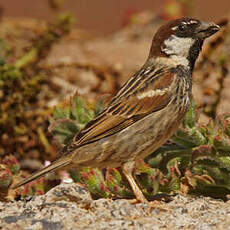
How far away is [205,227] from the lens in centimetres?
280

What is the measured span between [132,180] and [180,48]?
0.89 m

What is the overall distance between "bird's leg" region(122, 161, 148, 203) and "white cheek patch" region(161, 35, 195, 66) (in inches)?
28.7

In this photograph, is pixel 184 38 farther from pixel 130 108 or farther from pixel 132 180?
pixel 132 180

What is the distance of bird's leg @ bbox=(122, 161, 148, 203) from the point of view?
10.9 ft

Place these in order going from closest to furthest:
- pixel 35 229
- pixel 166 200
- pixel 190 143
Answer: pixel 35 229 → pixel 166 200 → pixel 190 143

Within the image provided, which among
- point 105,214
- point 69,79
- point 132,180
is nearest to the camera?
point 105,214

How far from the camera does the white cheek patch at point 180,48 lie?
12.1ft

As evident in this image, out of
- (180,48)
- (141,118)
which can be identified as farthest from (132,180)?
(180,48)

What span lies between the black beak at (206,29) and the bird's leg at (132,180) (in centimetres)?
90

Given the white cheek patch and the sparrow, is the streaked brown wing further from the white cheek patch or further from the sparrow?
the white cheek patch

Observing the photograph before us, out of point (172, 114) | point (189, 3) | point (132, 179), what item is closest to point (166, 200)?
point (132, 179)

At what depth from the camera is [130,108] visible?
355 cm

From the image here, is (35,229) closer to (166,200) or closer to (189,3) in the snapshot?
(166,200)

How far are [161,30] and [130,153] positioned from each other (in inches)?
33.1
